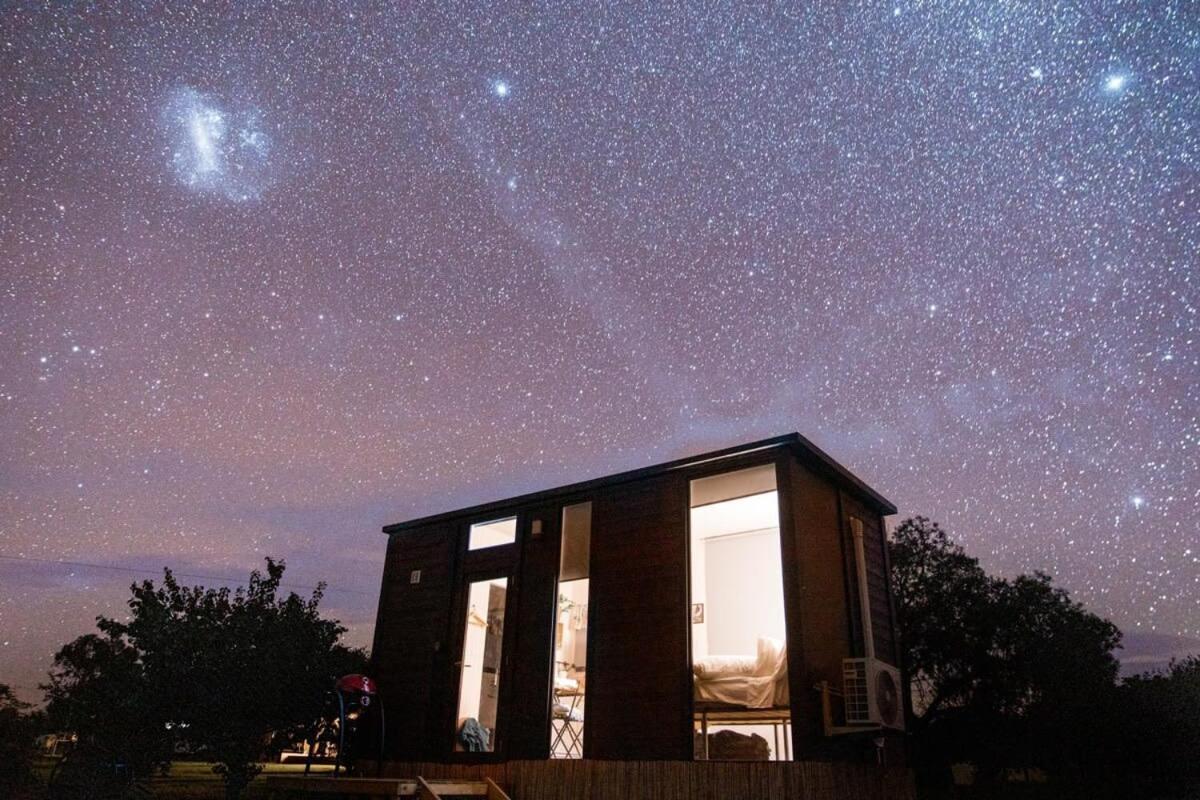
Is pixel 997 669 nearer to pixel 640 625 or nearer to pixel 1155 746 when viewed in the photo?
pixel 1155 746

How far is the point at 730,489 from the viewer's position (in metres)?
9.59

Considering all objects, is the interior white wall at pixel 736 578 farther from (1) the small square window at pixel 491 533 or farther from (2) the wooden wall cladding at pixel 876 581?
(1) the small square window at pixel 491 533

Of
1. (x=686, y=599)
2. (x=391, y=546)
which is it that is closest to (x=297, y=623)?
(x=391, y=546)

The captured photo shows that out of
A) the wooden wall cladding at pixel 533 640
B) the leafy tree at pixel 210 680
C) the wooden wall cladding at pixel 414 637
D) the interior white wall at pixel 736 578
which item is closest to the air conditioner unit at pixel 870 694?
the interior white wall at pixel 736 578

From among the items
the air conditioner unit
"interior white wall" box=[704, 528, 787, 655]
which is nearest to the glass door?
"interior white wall" box=[704, 528, 787, 655]

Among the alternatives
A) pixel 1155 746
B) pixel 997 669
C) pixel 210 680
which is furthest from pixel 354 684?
pixel 1155 746

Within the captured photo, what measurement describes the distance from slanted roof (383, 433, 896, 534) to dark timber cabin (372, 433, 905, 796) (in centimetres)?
3

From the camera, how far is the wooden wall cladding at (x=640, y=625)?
25.4 ft

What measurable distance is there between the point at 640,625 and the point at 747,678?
4.29ft

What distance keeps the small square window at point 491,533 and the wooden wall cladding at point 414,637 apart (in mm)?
309

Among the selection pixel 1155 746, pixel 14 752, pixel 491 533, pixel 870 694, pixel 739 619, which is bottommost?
pixel 14 752

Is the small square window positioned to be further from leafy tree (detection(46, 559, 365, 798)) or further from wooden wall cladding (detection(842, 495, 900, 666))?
wooden wall cladding (detection(842, 495, 900, 666))

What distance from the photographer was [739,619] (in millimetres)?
11367

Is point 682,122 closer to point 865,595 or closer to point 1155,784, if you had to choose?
point 865,595
